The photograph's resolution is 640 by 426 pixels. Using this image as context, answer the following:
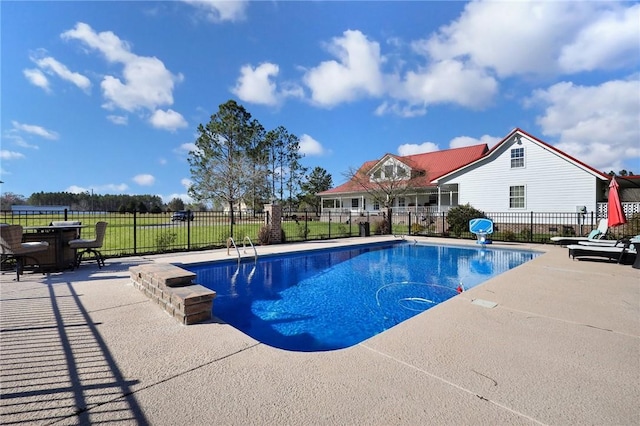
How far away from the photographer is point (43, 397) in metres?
2.18

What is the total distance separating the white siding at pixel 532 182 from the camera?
18.2 m

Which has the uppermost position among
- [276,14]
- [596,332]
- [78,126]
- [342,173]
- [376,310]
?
[276,14]

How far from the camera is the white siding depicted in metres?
18.2

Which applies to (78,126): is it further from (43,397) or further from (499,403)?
(499,403)

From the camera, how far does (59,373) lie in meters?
2.53

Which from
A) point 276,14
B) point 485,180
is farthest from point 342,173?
point 276,14

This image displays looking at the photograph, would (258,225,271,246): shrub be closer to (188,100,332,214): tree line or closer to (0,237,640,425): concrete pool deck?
(0,237,640,425): concrete pool deck

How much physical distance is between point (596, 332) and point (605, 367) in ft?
3.54

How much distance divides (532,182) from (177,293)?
2312 centimetres

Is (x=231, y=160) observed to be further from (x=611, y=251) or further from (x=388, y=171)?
(x=611, y=251)

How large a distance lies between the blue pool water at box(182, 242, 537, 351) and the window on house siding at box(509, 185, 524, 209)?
9.67m

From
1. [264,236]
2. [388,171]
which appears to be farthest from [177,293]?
[388,171]

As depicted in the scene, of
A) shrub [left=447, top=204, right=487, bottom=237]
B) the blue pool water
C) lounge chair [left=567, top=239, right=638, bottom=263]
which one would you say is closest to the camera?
the blue pool water

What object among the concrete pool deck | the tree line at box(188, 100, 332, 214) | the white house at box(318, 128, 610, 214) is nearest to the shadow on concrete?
the concrete pool deck
